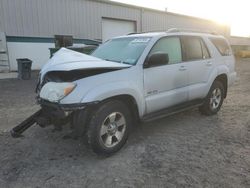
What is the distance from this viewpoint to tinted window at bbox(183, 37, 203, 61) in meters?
4.85

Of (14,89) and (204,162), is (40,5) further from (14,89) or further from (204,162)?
(204,162)

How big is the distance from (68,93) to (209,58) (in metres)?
3.44

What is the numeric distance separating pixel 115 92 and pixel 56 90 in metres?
0.82

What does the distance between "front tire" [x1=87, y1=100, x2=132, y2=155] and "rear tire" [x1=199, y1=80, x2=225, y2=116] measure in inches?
93.6

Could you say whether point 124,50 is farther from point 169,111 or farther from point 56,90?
point 56,90

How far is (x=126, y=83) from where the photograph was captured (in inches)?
144

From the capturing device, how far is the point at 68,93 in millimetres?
3203

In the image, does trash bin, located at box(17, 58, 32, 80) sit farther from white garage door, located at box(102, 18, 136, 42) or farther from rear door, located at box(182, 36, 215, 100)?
rear door, located at box(182, 36, 215, 100)

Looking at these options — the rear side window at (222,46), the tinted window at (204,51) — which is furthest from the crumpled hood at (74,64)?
the rear side window at (222,46)

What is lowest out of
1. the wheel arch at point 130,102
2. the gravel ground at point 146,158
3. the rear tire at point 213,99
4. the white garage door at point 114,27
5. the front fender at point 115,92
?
the gravel ground at point 146,158

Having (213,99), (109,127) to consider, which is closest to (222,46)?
(213,99)

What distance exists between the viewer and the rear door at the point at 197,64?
16.0 feet

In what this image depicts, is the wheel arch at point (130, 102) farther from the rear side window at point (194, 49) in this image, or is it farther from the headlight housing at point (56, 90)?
the rear side window at point (194, 49)

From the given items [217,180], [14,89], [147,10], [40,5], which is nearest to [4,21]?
[40,5]
